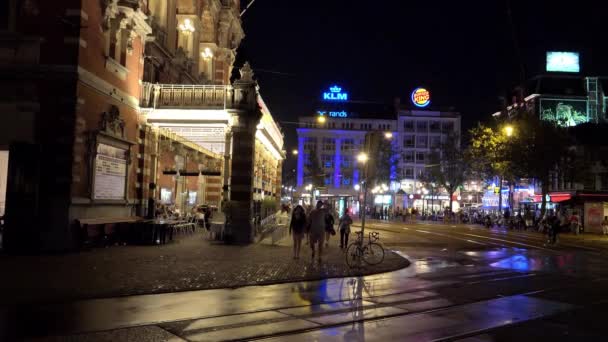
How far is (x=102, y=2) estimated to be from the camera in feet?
60.4

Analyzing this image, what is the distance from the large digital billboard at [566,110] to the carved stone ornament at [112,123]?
55.7 meters

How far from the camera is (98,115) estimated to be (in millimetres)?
18547

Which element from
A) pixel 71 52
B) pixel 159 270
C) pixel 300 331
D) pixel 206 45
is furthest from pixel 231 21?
pixel 300 331

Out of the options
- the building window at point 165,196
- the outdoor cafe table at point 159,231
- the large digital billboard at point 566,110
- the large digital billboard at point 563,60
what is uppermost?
the large digital billboard at point 563,60

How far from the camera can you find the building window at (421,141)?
96750 mm

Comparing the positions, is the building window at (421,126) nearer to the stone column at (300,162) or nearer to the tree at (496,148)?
the stone column at (300,162)

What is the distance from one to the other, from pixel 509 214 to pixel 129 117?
41.0 metres

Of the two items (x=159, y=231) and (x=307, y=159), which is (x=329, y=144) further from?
(x=159, y=231)

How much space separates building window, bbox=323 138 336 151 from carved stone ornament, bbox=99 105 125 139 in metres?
79.0

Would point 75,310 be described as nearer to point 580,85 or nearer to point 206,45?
point 206,45

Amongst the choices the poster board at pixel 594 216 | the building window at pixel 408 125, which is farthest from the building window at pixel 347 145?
the poster board at pixel 594 216

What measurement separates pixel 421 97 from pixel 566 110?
35877 millimetres

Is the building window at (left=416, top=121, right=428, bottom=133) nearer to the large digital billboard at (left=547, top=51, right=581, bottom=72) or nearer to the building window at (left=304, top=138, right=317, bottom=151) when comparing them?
the building window at (left=304, top=138, right=317, bottom=151)

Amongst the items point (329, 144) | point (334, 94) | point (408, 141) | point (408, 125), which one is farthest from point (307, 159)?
point (408, 125)
